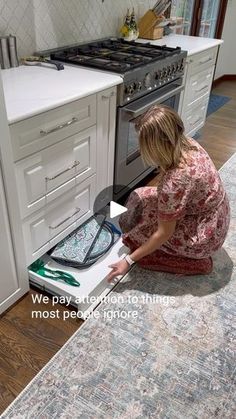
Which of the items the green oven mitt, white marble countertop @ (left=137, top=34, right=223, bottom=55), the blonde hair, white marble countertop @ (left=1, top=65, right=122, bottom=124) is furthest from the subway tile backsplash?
the green oven mitt

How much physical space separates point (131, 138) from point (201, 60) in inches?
43.2

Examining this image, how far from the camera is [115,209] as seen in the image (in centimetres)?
205

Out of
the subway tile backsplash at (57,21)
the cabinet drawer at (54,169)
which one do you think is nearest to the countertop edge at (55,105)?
the cabinet drawer at (54,169)

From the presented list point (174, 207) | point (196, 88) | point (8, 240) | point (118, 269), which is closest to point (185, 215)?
point (174, 207)

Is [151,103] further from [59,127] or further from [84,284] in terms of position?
[84,284]

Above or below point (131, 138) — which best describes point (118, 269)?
below

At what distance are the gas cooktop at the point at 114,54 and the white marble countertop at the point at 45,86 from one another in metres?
0.08

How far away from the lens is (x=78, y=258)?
1647mm

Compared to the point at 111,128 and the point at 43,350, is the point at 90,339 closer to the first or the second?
the point at 43,350

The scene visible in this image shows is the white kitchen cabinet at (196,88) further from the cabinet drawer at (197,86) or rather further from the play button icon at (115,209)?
the play button icon at (115,209)

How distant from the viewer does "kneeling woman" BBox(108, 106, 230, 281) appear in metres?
1.36

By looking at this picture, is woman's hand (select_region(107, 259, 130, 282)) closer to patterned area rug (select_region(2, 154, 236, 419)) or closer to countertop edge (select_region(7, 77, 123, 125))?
patterned area rug (select_region(2, 154, 236, 419))

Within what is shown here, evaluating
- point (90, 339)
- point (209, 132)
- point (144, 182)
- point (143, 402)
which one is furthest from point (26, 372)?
point (209, 132)

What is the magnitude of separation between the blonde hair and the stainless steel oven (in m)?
0.46
